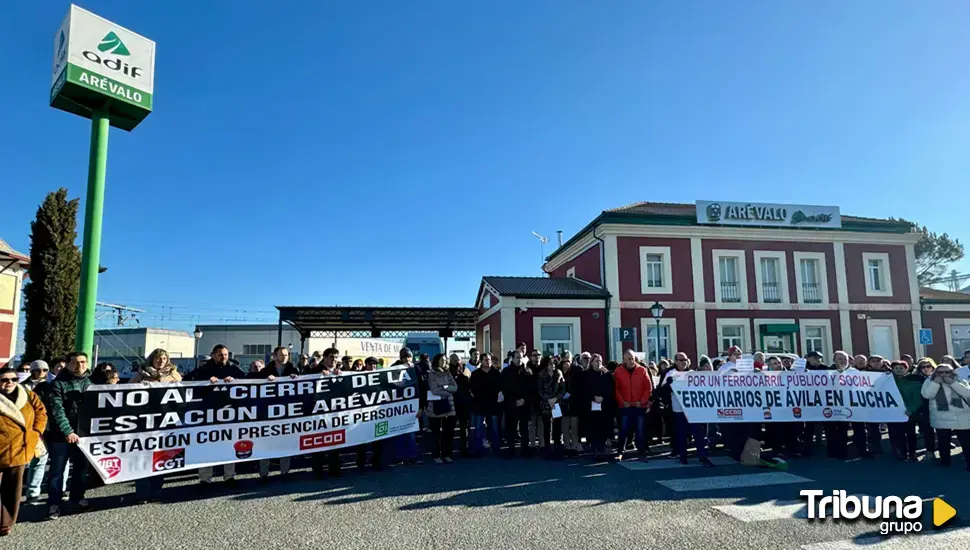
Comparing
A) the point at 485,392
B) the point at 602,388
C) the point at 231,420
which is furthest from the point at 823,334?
the point at 231,420

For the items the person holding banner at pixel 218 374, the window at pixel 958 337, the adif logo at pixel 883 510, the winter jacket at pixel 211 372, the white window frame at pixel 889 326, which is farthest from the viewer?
the window at pixel 958 337

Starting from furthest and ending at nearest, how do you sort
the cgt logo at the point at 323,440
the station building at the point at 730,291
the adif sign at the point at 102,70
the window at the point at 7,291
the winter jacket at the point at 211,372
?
the window at the point at 7,291
the station building at the point at 730,291
the adif sign at the point at 102,70
the cgt logo at the point at 323,440
the winter jacket at the point at 211,372

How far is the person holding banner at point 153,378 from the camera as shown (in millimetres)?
6578

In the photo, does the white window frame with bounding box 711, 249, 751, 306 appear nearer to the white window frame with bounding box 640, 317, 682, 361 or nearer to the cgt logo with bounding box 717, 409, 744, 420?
the white window frame with bounding box 640, 317, 682, 361

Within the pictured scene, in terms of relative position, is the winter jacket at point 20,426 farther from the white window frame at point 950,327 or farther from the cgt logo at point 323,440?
the white window frame at point 950,327

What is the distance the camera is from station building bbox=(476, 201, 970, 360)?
2355cm

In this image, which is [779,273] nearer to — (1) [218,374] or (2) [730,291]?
(2) [730,291]

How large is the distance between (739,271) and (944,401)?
17540 mm

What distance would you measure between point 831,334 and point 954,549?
23.6 m

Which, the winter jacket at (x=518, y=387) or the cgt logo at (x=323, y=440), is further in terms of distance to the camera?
the winter jacket at (x=518, y=387)

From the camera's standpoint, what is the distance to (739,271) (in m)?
25.3

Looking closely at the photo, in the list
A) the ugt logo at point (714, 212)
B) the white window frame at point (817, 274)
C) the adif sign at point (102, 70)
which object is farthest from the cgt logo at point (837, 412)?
the white window frame at point (817, 274)

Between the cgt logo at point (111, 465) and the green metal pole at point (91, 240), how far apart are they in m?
5.57

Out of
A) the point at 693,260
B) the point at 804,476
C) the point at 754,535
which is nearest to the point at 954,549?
the point at 754,535
